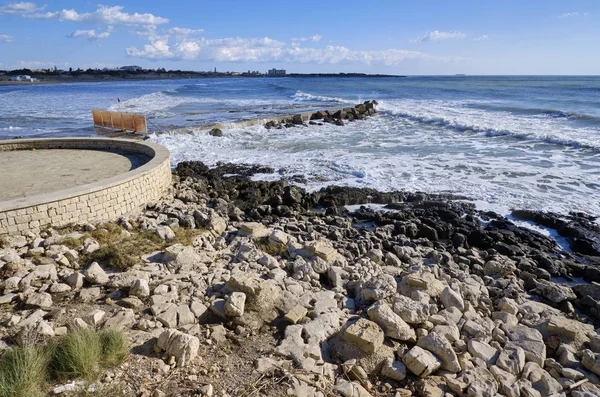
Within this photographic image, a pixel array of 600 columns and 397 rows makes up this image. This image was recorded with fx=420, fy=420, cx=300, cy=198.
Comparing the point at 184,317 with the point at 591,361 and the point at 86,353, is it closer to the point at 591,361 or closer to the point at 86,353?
the point at 86,353

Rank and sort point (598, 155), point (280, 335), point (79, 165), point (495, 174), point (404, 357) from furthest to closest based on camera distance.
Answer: point (598, 155), point (495, 174), point (79, 165), point (280, 335), point (404, 357)

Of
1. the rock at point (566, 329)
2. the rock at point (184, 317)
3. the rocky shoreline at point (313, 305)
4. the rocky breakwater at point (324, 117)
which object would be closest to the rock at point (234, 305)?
the rocky shoreline at point (313, 305)

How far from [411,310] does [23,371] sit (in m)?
3.86

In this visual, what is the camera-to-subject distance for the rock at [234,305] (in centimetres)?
485

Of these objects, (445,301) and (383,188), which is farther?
(383,188)

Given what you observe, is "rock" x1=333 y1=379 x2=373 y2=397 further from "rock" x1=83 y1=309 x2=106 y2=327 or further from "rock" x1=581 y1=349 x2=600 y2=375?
"rock" x1=83 y1=309 x2=106 y2=327

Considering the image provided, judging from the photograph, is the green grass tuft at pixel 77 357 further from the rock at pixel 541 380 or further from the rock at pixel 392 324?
the rock at pixel 541 380

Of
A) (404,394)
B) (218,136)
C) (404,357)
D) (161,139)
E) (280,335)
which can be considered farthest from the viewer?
(218,136)

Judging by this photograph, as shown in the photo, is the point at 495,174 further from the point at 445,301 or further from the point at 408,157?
the point at 445,301

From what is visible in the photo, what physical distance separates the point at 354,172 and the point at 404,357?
10409mm

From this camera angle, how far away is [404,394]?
3975mm

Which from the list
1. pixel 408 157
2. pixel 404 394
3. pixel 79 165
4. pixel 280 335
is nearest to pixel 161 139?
pixel 79 165

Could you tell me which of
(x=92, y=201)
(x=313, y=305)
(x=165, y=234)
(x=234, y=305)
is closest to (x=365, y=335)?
(x=313, y=305)

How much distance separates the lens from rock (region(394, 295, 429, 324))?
4.84 m
